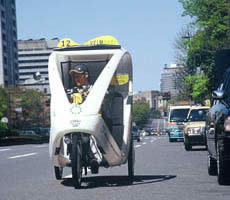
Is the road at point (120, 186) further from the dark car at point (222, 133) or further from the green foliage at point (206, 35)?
the green foliage at point (206, 35)

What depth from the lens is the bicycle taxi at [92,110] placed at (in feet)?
33.7

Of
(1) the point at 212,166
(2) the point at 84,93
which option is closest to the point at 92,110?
(2) the point at 84,93

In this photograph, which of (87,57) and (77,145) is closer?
(77,145)

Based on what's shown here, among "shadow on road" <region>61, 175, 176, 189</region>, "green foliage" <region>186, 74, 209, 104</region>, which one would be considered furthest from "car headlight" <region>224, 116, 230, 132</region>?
"green foliage" <region>186, 74, 209, 104</region>

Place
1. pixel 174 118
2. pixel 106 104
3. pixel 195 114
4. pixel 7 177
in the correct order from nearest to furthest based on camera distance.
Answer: pixel 106 104, pixel 7 177, pixel 195 114, pixel 174 118

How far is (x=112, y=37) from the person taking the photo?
12117 mm

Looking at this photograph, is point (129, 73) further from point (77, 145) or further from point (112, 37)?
point (77, 145)

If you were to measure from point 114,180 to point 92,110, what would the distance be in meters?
2.19

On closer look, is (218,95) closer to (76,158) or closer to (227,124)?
(227,124)

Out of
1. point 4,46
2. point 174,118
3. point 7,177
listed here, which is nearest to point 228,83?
point 7,177

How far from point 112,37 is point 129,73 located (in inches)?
28.7

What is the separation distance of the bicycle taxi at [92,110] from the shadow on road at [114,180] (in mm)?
243

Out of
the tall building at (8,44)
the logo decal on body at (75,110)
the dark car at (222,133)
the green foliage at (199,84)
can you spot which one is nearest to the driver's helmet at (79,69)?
the logo decal on body at (75,110)

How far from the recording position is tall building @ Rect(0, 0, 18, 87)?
145 m
